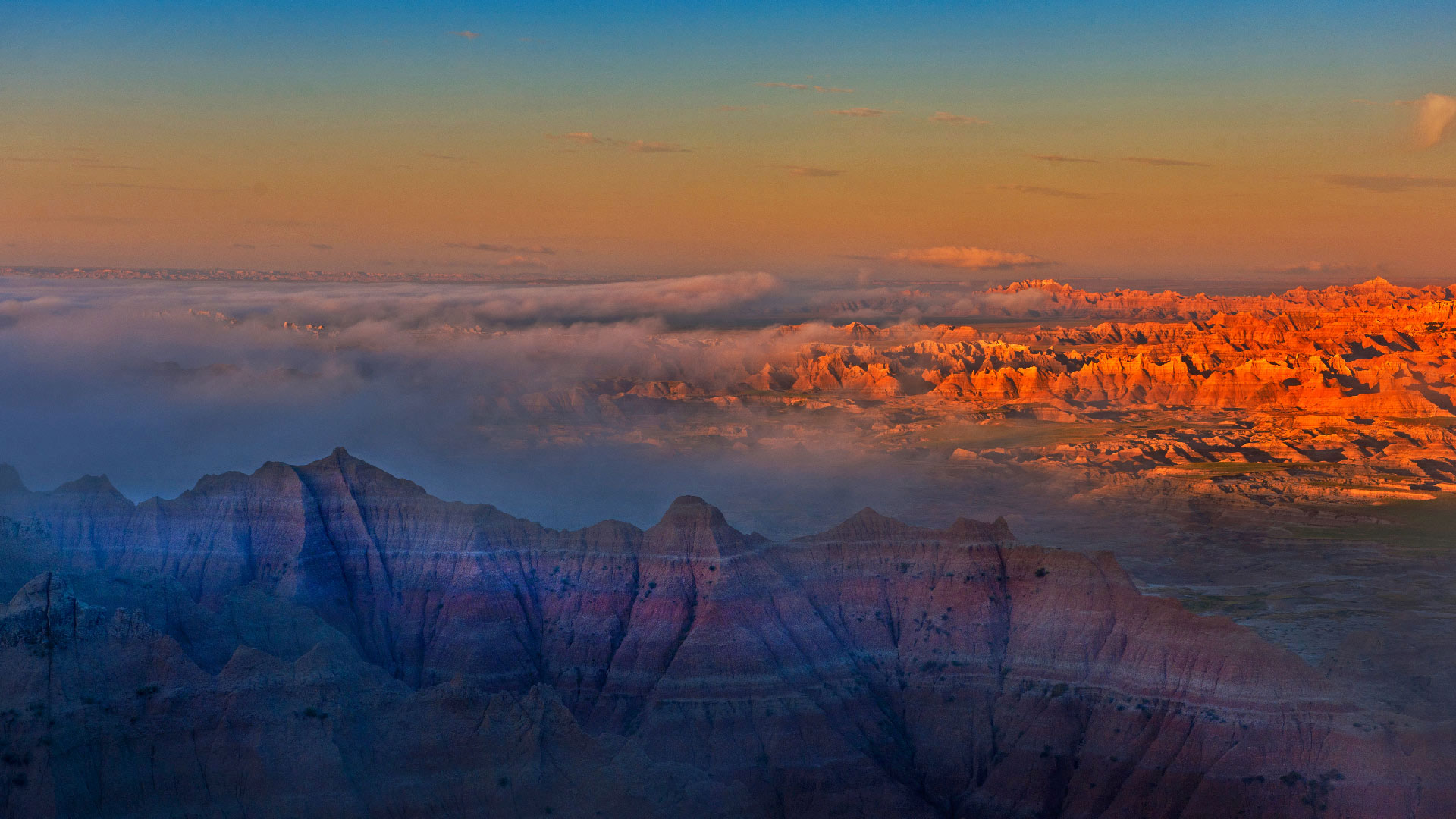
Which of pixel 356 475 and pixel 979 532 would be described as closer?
pixel 979 532

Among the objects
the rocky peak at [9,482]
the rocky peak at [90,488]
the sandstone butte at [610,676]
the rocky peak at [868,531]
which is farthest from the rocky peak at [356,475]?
the rocky peak at [868,531]

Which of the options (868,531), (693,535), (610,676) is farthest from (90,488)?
(868,531)

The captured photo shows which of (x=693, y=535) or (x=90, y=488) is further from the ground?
(x=90, y=488)

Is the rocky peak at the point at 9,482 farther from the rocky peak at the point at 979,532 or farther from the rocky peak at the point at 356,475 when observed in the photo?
the rocky peak at the point at 979,532

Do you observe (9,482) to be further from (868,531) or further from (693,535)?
(868,531)

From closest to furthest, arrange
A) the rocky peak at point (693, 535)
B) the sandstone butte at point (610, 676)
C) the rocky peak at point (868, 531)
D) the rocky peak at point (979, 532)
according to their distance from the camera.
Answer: the sandstone butte at point (610, 676) < the rocky peak at point (693, 535) < the rocky peak at point (979, 532) < the rocky peak at point (868, 531)

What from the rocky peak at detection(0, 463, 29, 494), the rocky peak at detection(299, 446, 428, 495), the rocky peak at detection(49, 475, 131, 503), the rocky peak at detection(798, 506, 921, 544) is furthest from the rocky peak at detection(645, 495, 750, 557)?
the rocky peak at detection(0, 463, 29, 494)

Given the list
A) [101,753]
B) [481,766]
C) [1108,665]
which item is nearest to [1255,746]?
[1108,665]

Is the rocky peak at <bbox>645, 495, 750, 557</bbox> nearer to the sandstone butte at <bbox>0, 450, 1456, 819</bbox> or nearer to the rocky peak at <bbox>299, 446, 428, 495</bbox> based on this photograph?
the sandstone butte at <bbox>0, 450, 1456, 819</bbox>

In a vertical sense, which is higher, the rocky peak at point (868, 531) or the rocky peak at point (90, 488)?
the rocky peak at point (90, 488)
